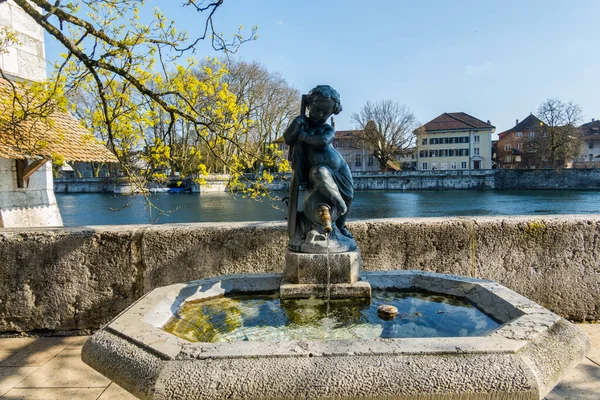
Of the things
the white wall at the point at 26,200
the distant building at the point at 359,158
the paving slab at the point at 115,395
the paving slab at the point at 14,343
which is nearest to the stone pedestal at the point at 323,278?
the paving slab at the point at 115,395

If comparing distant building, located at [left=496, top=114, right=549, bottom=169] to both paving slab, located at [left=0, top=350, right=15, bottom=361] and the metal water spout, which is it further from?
paving slab, located at [left=0, top=350, right=15, bottom=361]

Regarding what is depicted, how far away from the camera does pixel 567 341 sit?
5.58 feet

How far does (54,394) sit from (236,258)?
1675mm

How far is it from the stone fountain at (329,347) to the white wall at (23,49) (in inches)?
333

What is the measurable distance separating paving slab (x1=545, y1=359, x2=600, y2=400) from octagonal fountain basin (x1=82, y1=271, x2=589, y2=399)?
851 mm

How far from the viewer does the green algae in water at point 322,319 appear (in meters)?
2.07

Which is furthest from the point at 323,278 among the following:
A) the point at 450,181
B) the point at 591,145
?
the point at 591,145

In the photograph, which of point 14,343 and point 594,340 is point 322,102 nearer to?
point 594,340

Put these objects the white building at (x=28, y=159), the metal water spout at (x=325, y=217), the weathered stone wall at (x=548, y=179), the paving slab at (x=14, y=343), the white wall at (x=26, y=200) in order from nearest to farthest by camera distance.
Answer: the metal water spout at (x=325, y=217) → the paving slab at (x=14, y=343) → the white building at (x=28, y=159) → the white wall at (x=26, y=200) → the weathered stone wall at (x=548, y=179)

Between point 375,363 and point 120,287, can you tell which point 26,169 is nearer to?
point 120,287

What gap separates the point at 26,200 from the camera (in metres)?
8.84

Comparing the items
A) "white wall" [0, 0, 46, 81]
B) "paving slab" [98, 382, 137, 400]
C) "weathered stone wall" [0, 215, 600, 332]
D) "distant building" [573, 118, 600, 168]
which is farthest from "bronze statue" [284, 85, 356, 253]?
"distant building" [573, 118, 600, 168]

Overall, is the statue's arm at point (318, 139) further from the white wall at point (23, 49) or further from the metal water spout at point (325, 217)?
the white wall at point (23, 49)

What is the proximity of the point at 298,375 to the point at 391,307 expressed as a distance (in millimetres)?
999
